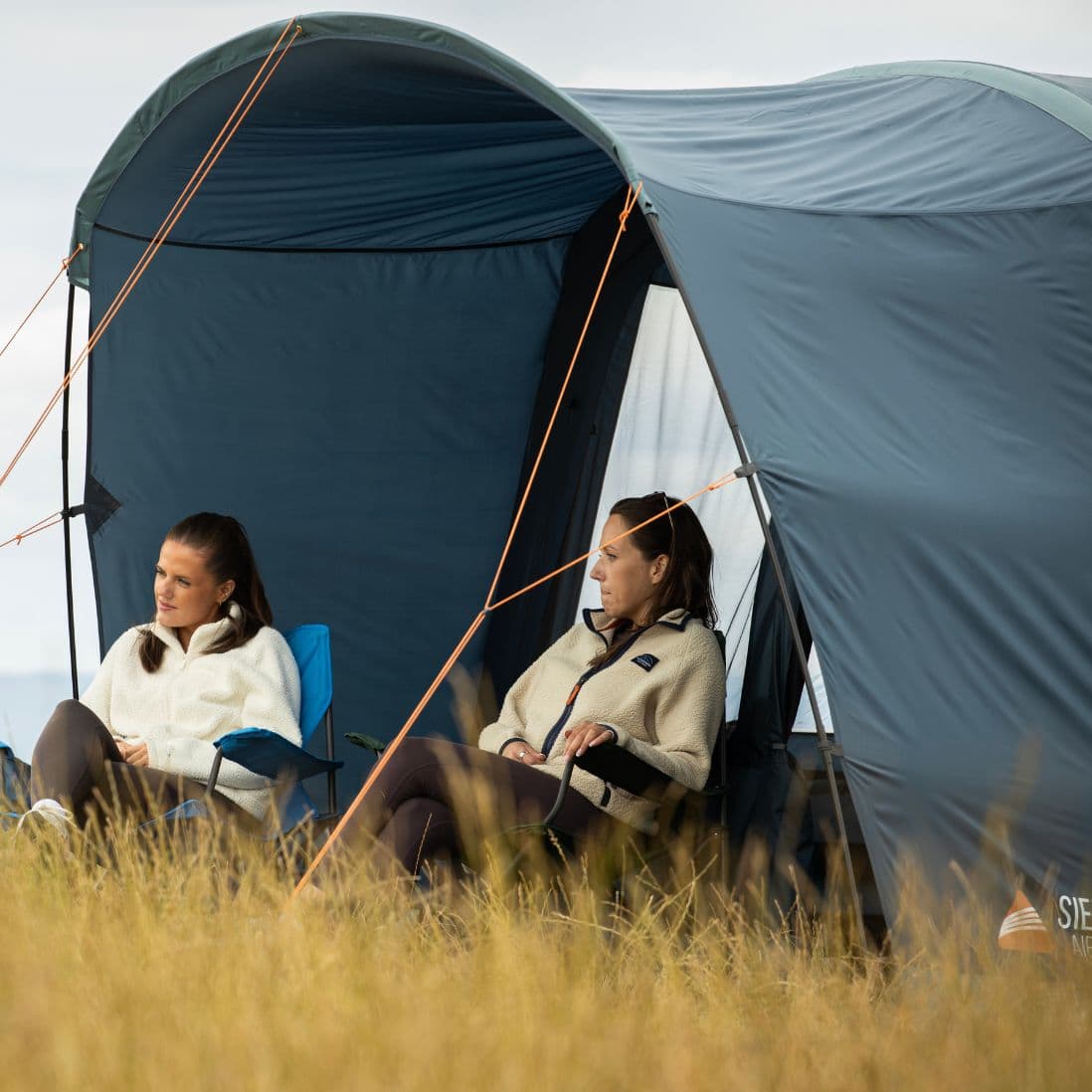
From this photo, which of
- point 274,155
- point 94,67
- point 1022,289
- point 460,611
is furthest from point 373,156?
point 94,67

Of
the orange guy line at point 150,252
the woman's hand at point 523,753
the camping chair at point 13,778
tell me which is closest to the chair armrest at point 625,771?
the woman's hand at point 523,753

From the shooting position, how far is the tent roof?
11.6 feet

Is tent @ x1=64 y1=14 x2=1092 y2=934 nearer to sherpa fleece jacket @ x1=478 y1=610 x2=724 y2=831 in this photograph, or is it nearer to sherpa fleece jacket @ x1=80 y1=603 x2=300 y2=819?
sherpa fleece jacket @ x1=478 y1=610 x2=724 y2=831

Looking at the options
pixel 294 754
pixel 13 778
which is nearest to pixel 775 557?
pixel 294 754

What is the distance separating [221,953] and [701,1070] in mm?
673

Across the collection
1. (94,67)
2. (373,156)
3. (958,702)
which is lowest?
(958,702)

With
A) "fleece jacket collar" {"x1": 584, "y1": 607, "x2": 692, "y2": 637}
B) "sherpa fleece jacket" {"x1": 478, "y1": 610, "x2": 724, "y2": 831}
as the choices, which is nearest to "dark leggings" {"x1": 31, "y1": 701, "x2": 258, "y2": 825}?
"sherpa fleece jacket" {"x1": 478, "y1": 610, "x2": 724, "y2": 831}

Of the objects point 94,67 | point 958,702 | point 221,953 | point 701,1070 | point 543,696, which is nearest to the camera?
point 701,1070

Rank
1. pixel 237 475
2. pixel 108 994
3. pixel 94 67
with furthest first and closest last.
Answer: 1. pixel 94 67
2. pixel 237 475
3. pixel 108 994

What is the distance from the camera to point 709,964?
7.70ft

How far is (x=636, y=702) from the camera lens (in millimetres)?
3508

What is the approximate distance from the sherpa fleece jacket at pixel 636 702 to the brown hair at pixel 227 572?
646 mm

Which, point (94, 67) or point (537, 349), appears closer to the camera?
point (537, 349)

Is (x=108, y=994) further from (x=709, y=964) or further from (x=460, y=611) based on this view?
(x=460, y=611)
